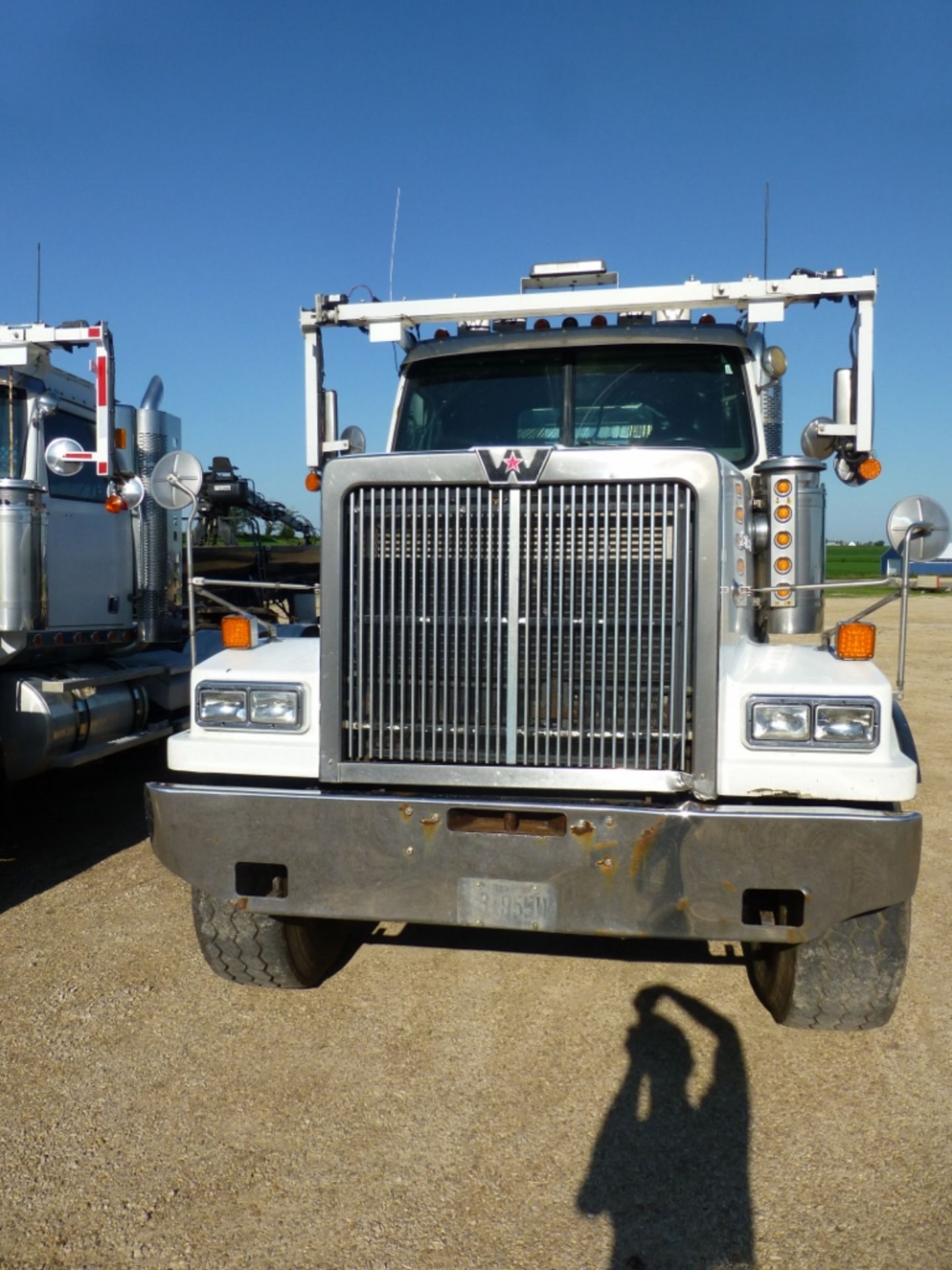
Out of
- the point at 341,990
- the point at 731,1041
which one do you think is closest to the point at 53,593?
the point at 341,990

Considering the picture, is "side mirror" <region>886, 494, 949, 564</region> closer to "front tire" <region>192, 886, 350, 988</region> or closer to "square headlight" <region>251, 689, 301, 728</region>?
"square headlight" <region>251, 689, 301, 728</region>

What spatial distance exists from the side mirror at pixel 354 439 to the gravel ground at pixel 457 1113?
2475 millimetres

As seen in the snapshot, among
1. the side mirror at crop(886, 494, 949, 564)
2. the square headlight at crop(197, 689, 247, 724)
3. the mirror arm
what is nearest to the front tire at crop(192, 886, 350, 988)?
the square headlight at crop(197, 689, 247, 724)

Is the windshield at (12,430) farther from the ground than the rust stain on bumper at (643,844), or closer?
farther from the ground

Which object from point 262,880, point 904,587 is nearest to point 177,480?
point 262,880

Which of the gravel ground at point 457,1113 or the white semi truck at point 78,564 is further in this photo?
the white semi truck at point 78,564

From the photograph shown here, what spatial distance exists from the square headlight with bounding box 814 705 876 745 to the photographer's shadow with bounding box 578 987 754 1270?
1.27 meters

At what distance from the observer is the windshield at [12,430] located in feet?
20.4

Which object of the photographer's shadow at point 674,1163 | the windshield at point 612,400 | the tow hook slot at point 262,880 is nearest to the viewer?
the photographer's shadow at point 674,1163

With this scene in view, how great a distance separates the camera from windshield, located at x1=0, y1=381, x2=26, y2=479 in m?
6.23

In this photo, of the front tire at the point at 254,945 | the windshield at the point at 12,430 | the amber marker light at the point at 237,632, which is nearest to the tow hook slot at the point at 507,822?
the front tire at the point at 254,945

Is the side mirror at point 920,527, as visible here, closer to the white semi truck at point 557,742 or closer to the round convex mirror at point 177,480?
the white semi truck at point 557,742

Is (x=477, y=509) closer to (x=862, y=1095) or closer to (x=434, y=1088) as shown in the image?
(x=434, y=1088)

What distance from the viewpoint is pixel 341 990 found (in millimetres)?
4340
